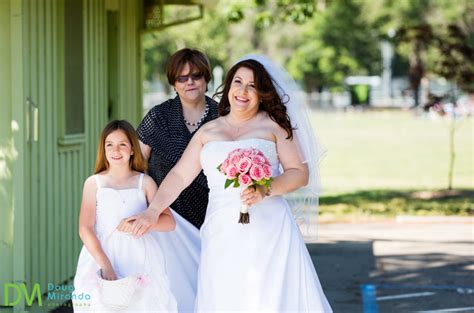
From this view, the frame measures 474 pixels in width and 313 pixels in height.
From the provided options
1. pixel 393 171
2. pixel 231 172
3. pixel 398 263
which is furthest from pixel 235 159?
pixel 393 171

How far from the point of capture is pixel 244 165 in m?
5.34

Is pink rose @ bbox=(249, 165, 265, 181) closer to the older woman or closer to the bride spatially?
the bride

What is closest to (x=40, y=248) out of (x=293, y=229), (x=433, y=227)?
(x=293, y=229)

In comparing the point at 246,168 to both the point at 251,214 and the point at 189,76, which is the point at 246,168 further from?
the point at 189,76

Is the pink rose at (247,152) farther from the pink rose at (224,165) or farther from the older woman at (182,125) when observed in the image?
the older woman at (182,125)

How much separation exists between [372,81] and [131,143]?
93.0 m

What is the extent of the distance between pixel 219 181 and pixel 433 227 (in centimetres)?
970

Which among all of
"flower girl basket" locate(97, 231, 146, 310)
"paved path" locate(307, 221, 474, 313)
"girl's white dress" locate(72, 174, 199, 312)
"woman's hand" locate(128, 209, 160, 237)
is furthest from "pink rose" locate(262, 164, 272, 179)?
"paved path" locate(307, 221, 474, 313)

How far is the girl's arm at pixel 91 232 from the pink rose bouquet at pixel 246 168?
87 centimetres

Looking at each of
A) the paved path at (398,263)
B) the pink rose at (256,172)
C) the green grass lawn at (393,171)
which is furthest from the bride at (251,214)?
the green grass lawn at (393,171)

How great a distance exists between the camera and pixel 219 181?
5734 millimetres

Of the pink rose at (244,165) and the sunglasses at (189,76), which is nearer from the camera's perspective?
the pink rose at (244,165)

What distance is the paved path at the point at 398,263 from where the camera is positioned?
30.6 feet

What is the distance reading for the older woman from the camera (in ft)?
22.2
